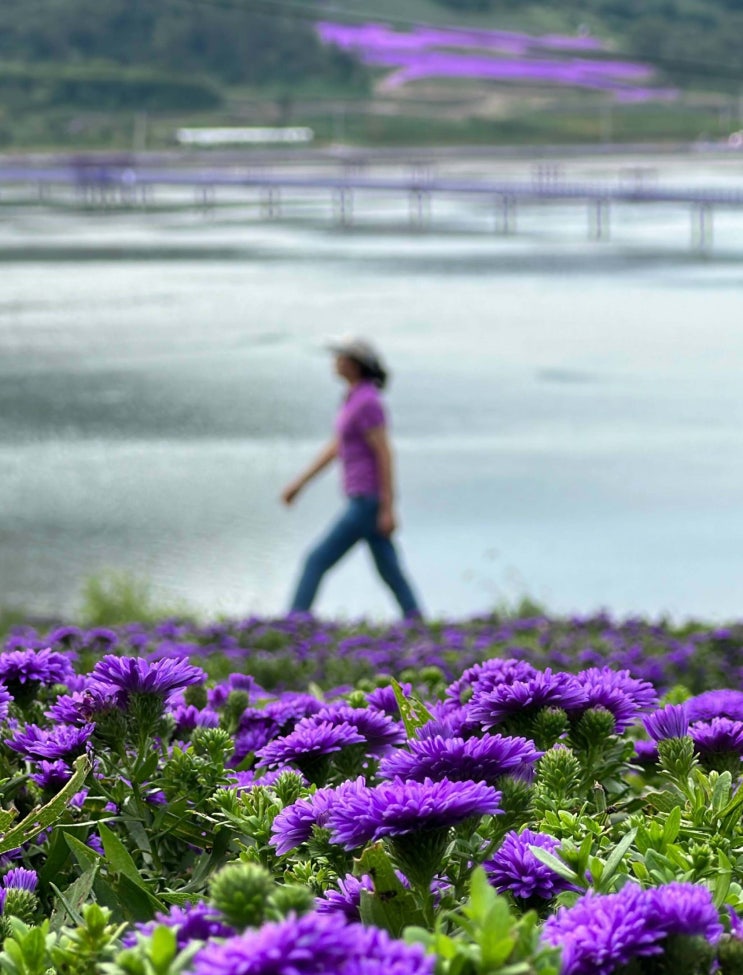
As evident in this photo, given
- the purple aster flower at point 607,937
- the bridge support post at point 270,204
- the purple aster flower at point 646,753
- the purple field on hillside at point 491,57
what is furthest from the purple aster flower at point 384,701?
the purple field on hillside at point 491,57

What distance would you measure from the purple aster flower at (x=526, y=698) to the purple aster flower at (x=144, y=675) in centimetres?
25

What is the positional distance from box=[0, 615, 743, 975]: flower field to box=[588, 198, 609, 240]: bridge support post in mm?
60270

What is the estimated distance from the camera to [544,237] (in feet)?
211

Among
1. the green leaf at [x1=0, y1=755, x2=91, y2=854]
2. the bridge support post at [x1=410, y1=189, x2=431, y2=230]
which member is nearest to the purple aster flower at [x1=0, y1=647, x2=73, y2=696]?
the green leaf at [x1=0, y1=755, x2=91, y2=854]

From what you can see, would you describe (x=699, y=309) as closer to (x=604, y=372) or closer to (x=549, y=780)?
(x=604, y=372)

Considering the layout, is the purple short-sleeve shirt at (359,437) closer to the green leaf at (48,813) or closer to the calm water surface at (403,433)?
the calm water surface at (403,433)

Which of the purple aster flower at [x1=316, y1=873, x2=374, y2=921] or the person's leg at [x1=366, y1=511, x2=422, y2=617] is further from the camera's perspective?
the person's leg at [x1=366, y1=511, x2=422, y2=617]

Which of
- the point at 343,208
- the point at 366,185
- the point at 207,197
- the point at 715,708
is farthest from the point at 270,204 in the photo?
the point at 715,708

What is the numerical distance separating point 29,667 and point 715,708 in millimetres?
712

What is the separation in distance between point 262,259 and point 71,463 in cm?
3111

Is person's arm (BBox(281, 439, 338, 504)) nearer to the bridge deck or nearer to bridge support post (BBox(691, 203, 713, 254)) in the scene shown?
bridge support post (BBox(691, 203, 713, 254))

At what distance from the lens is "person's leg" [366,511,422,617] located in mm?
7090

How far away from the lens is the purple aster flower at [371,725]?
1583mm

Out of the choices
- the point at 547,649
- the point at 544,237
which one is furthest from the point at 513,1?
the point at 547,649
